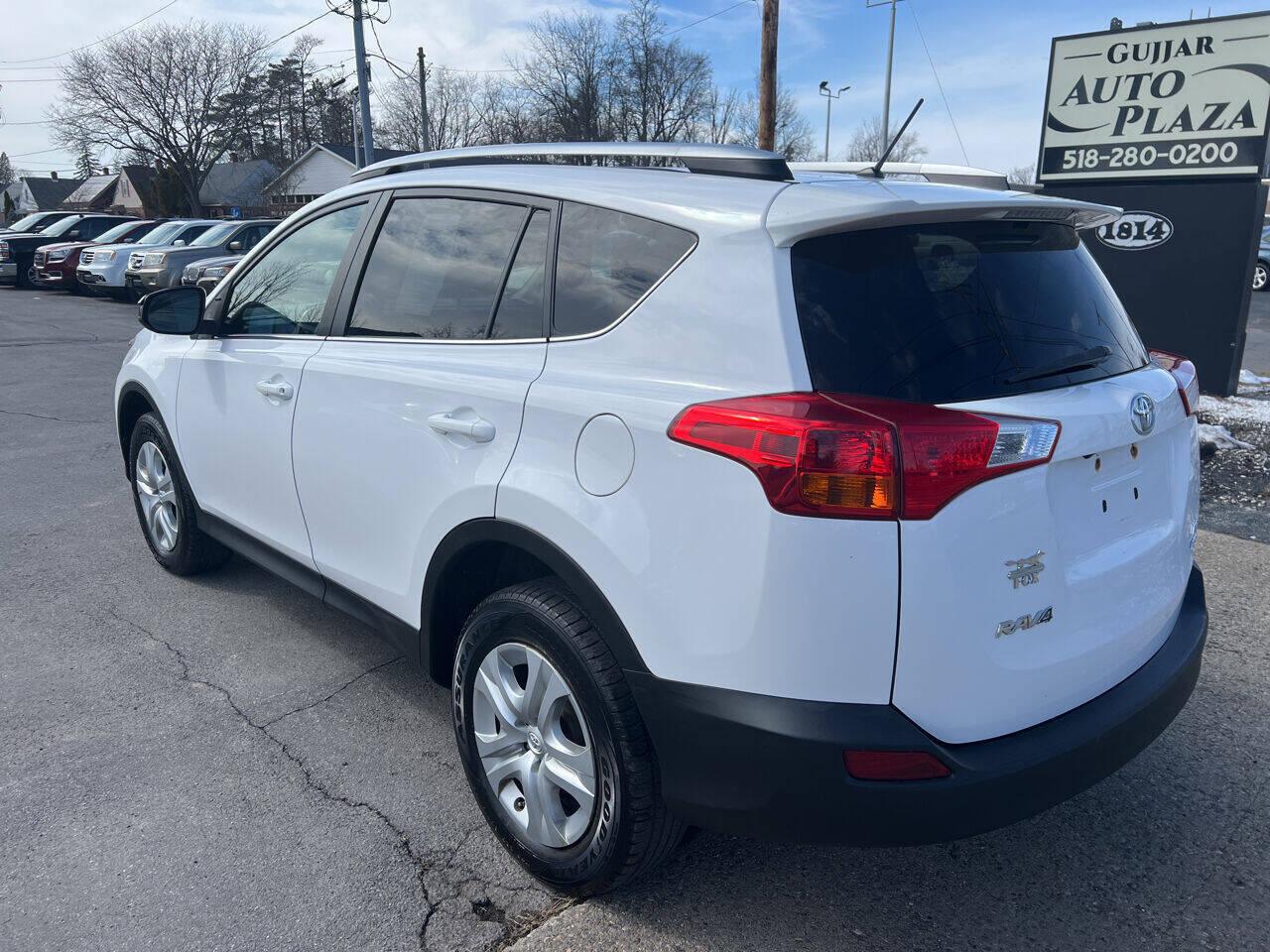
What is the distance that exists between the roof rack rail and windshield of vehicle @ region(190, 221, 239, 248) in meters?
18.0

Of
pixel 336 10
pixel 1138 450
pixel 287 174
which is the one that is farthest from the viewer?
pixel 287 174

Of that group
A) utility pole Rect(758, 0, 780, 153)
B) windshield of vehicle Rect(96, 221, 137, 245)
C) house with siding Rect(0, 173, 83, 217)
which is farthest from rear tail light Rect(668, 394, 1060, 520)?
house with siding Rect(0, 173, 83, 217)

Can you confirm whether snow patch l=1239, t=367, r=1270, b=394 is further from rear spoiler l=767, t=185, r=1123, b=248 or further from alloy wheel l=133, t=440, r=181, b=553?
alloy wheel l=133, t=440, r=181, b=553

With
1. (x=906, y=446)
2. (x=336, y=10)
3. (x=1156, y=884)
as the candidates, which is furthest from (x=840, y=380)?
(x=336, y=10)

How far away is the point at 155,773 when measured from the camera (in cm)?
296

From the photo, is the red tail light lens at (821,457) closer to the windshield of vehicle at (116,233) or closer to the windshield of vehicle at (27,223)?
the windshield of vehicle at (116,233)

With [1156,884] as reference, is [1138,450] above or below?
above

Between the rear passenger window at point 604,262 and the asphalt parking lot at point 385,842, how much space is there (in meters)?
1.47

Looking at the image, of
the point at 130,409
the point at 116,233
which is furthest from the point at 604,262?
the point at 116,233

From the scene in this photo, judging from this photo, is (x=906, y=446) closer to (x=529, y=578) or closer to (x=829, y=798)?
(x=829, y=798)

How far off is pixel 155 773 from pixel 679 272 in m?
2.26

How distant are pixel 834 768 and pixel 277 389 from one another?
7.73 ft

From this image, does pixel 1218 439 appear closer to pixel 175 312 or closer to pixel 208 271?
pixel 175 312

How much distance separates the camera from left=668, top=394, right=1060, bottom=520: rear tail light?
5.90ft
